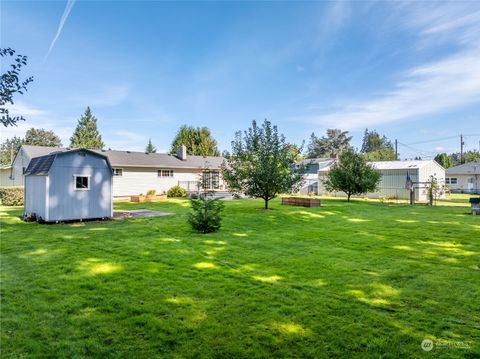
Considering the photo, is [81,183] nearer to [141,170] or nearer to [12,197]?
[12,197]

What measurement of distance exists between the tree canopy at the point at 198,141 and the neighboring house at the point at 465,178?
106 feet

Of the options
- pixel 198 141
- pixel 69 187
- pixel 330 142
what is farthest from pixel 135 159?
pixel 330 142

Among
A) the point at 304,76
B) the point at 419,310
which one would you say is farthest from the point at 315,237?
the point at 304,76

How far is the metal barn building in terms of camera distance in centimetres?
1168

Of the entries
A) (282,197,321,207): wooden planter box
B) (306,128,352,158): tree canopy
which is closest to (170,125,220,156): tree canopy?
(282,197,321,207): wooden planter box

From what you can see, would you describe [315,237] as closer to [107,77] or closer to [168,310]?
[168,310]

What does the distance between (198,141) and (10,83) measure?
41.5 meters

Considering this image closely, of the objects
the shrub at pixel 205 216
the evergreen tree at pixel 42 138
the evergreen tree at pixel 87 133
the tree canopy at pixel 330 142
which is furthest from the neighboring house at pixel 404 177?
the evergreen tree at pixel 42 138

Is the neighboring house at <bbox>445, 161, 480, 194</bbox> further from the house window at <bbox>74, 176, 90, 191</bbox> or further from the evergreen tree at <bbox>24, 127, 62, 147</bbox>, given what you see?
the evergreen tree at <bbox>24, 127, 62, 147</bbox>

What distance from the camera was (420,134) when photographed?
59.8 meters

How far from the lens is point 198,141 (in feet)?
145

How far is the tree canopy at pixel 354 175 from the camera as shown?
70.2 feet

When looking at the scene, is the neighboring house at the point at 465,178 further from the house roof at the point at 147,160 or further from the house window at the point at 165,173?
the house window at the point at 165,173

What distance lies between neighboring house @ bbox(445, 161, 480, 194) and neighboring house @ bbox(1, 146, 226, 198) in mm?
30039
